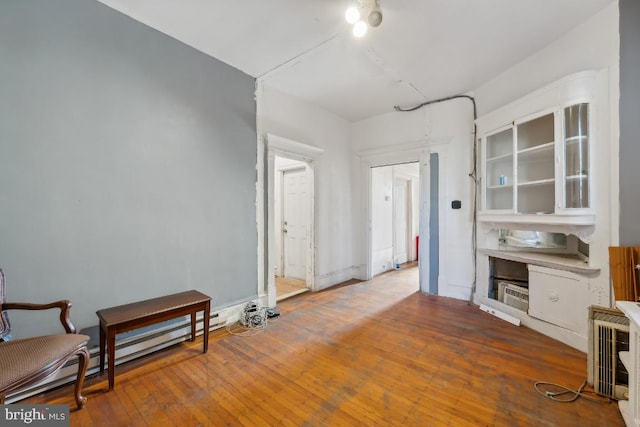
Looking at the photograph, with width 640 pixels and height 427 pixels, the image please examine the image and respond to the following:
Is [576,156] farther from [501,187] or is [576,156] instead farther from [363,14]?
[363,14]

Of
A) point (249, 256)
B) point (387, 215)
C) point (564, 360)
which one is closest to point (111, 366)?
point (249, 256)

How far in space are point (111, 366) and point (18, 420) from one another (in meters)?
0.47

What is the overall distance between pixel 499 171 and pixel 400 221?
3.27 metres

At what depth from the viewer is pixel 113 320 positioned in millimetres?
1931

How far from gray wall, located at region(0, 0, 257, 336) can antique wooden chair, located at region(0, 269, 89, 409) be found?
177 millimetres

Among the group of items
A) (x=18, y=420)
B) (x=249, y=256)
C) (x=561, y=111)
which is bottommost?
(x=18, y=420)

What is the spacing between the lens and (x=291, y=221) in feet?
16.8

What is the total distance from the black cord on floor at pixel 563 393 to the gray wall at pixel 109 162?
2897mm

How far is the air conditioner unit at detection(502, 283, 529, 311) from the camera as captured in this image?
3.03 meters

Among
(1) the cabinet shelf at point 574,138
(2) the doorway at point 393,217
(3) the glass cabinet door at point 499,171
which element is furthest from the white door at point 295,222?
(1) the cabinet shelf at point 574,138

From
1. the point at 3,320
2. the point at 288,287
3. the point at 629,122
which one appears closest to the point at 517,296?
the point at 629,122

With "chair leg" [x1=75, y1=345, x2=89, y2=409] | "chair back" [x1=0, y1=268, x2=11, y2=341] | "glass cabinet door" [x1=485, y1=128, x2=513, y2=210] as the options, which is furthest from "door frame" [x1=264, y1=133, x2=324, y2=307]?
"glass cabinet door" [x1=485, y1=128, x2=513, y2=210]

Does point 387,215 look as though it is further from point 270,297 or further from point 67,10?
point 67,10

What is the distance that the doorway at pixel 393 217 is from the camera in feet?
17.5
